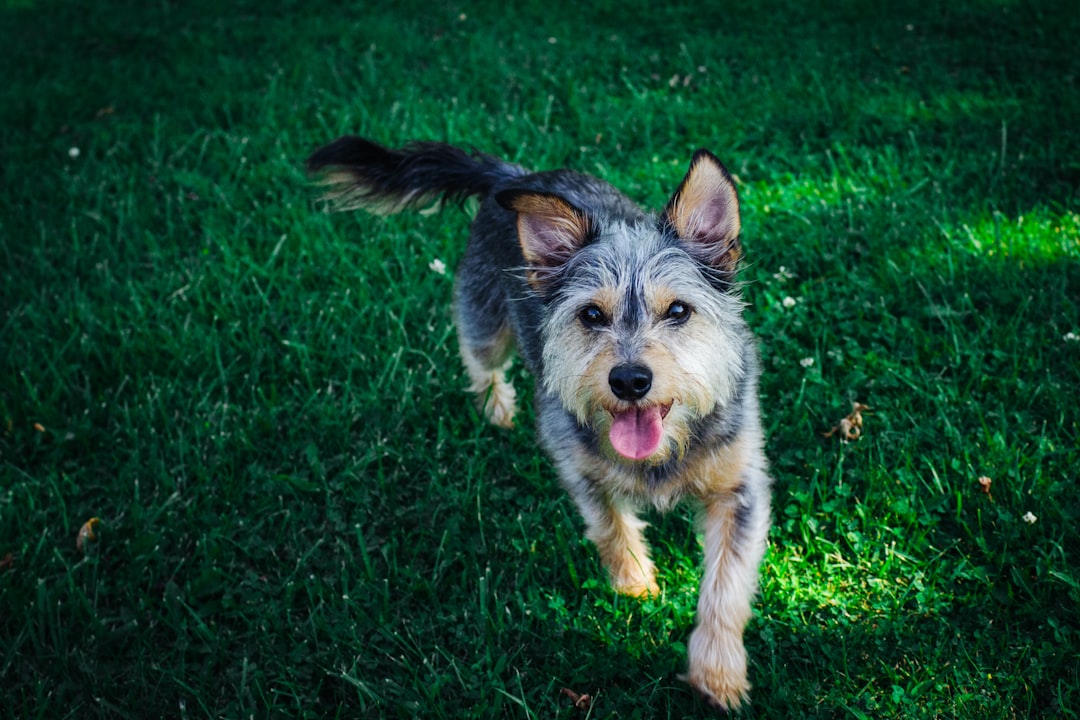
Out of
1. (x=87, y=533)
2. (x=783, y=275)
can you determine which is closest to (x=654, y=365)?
(x=783, y=275)

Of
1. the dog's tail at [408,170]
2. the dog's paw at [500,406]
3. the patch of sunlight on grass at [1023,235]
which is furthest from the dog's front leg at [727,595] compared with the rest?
the patch of sunlight on grass at [1023,235]

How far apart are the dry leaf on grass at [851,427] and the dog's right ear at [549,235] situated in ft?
5.08

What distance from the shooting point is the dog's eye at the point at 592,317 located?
2.96 m

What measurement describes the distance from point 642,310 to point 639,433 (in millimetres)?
445

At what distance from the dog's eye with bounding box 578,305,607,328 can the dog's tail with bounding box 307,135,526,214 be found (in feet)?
4.63

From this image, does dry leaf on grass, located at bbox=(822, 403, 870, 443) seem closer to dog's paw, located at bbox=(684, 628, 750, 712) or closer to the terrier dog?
the terrier dog

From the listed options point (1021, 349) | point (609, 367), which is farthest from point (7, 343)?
point (1021, 349)

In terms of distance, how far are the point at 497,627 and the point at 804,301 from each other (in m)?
2.52

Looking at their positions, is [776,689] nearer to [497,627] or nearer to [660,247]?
[497,627]

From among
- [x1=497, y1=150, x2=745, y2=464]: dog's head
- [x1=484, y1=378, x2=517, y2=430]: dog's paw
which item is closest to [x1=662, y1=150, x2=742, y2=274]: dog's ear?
[x1=497, y1=150, x2=745, y2=464]: dog's head

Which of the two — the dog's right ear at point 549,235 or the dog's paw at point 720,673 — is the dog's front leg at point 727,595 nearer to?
the dog's paw at point 720,673

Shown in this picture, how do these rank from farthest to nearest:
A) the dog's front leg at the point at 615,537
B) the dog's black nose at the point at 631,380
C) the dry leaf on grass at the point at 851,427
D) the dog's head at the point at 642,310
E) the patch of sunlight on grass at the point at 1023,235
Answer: the patch of sunlight on grass at the point at 1023,235
the dry leaf on grass at the point at 851,427
the dog's front leg at the point at 615,537
the dog's head at the point at 642,310
the dog's black nose at the point at 631,380

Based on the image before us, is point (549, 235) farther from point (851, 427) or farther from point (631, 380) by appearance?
point (851, 427)

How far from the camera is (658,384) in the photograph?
2.65m
